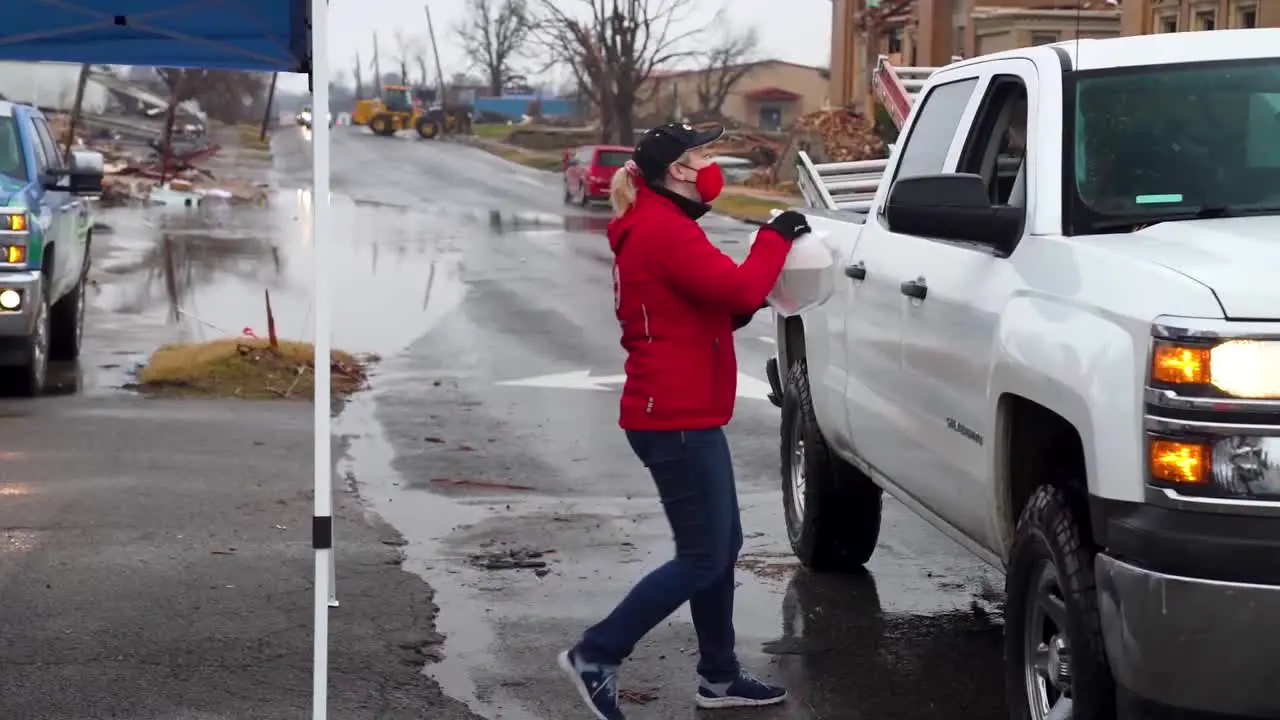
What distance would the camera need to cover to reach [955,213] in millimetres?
5066

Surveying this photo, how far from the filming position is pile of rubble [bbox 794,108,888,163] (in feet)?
132

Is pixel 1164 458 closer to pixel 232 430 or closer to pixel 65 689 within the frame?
pixel 65 689

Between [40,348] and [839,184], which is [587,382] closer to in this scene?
[40,348]

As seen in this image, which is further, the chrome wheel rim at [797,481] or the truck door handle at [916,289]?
the chrome wheel rim at [797,481]

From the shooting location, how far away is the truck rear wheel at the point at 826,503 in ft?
24.1

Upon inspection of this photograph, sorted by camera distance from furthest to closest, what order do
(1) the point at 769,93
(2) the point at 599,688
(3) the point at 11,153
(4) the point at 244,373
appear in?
1. (1) the point at 769,93
2. (4) the point at 244,373
3. (3) the point at 11,153
4. (2) the point at 599,688

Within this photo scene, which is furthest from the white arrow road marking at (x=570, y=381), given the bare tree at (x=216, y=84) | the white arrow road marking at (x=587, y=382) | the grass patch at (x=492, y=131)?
the grass patch at (x=492, y=131)

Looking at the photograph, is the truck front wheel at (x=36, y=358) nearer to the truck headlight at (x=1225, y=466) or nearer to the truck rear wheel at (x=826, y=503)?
the truck rear wheel at (x=826, y=503)

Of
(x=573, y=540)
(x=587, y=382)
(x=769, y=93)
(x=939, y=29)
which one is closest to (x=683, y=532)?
(x=573, y=540)

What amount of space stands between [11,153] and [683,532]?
9071 mm

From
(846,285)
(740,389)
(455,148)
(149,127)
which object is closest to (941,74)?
(846,285)

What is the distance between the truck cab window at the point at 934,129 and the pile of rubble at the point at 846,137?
32.7 m

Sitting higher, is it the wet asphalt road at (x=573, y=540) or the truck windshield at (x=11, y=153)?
the truck windshield at (x=11, y=153)

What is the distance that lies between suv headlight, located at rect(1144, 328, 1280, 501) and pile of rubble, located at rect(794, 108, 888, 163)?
1399 inches
